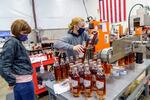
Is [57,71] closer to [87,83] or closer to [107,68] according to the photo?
[87,83]

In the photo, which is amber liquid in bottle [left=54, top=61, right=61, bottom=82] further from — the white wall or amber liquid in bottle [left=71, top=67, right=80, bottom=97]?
the white wall

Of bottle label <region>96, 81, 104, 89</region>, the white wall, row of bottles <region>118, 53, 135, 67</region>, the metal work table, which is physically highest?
the white wall

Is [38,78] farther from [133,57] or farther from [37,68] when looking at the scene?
[133,57]

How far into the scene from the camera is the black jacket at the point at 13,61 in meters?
1.70

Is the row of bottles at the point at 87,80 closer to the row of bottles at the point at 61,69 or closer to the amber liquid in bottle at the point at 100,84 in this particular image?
the amber liquid in bottle at the point at 100,84

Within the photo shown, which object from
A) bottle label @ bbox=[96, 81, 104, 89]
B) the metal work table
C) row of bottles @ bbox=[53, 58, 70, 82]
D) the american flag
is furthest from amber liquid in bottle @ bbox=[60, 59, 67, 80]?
the american flag

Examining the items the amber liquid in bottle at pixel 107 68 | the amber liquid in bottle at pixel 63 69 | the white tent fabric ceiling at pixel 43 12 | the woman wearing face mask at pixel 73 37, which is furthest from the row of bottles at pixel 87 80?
the white tent fabric ceiling at pixel 43 12

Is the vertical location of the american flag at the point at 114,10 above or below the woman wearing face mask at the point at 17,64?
above

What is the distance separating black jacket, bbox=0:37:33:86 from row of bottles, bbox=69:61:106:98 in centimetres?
70

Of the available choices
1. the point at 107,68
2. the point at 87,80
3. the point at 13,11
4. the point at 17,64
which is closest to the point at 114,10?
the point at 13,11

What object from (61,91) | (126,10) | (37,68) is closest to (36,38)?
(37,68)

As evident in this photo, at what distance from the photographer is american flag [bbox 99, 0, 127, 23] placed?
6535 millimetres

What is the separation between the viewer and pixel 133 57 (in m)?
2.21

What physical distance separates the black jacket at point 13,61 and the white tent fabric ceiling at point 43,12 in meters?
3.60
